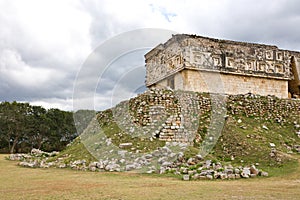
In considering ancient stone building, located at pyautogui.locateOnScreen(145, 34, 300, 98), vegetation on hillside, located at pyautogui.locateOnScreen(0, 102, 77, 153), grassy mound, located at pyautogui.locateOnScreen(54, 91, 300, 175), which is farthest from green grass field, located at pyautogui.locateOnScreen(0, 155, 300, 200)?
vegetation on hillside, located at pyautogui.locateOnScreen(0, 102, 77, 153)

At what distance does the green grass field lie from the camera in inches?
272

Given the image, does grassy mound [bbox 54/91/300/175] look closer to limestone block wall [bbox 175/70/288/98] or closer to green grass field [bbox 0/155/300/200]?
green grass field [bbox 0/155/300/200]

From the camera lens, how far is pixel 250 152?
12.9m

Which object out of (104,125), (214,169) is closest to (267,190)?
(214,169)

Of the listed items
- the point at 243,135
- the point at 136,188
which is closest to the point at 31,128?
the point at 243,135

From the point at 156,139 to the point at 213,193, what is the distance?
23.2ft

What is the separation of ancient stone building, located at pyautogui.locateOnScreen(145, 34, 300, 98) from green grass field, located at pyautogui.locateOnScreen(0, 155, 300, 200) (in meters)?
10.7

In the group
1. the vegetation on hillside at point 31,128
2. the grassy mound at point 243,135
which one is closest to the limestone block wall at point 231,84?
the grassy mound at point 243,135

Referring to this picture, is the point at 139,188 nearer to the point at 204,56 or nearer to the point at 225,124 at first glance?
the point at 225,124

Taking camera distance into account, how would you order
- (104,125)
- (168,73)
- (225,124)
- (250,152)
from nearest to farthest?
(250,152) → (225,124) → (104,125) → (168,73)

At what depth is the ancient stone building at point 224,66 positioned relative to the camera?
20.2 m

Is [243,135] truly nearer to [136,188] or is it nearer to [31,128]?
[136,188]

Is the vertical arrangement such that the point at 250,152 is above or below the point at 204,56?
below

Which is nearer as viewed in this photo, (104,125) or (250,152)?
(250,152)
